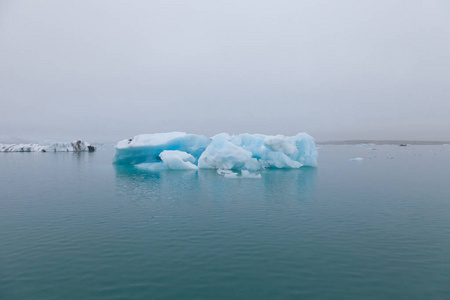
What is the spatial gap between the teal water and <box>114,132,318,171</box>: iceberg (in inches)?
586

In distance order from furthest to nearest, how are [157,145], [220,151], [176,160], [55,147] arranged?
[55,147] → [157,145] → [176,160] → [220,151]

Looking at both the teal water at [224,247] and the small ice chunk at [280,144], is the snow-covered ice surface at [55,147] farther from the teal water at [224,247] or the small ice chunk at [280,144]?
the teal water at [224,247]

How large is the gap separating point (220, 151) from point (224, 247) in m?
22.8

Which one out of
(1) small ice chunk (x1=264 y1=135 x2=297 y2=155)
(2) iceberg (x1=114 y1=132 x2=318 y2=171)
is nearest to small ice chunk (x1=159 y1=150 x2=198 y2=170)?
(2) iceberg (x1=114 y1=132 x2=318 y2=171)

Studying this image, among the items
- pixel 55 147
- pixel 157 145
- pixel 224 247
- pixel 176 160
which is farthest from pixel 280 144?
pixel 55 147

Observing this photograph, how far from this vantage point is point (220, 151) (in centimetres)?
3209

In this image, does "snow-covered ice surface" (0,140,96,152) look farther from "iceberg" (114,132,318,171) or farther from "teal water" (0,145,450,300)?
"teal water" (0,145,450,300)

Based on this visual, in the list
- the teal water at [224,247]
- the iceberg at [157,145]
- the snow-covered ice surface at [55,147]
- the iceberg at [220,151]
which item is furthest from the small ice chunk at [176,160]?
the snow-covered ice surface at [55,147]

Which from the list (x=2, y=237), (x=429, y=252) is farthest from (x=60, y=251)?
(x=429, y=252)

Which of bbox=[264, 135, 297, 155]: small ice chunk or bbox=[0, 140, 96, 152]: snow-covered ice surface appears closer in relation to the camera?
bbox=[264, 135, 297, 155]: small ice chunk

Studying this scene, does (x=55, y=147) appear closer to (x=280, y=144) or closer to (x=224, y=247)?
(x=280, y=144)

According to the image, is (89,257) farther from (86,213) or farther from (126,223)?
(86,213)

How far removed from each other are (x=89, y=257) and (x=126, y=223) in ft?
11.8

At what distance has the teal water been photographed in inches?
274
